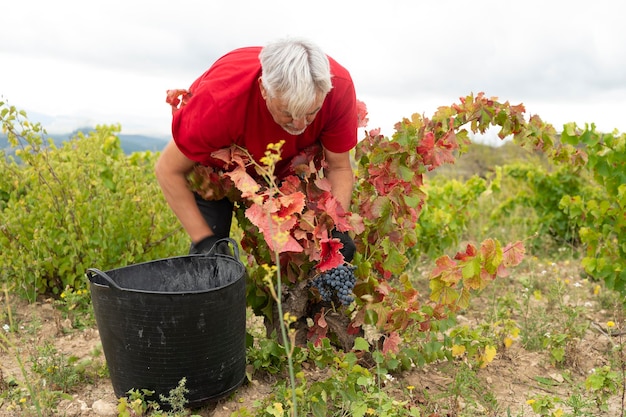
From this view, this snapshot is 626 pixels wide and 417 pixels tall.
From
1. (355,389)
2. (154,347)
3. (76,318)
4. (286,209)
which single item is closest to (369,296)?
(355,389)

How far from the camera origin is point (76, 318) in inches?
144

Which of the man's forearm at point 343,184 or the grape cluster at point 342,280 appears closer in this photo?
the grape cluster at point 342,280

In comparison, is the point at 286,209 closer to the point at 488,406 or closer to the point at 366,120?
the point at 366,120

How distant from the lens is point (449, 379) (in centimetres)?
293

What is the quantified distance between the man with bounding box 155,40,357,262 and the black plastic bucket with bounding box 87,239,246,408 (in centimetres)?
41

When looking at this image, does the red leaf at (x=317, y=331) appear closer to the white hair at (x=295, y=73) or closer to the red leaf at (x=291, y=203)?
the red leaf at (x=291, y=203)

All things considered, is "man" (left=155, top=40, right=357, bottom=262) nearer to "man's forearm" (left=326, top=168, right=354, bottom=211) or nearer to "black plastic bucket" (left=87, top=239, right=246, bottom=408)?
"man's forearm" (left=326, top=168, right=354, bottom=211)

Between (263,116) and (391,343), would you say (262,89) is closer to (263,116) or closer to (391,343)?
(263,116)

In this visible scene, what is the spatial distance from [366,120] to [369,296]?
0.85m

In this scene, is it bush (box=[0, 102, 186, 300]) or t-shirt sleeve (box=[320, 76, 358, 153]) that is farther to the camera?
bush (box=[0, 102, 186, 300])

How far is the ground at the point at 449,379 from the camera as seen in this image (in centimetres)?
259

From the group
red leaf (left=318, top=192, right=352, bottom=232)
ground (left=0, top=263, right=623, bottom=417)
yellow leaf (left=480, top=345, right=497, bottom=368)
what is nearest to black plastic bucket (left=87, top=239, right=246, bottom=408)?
ground (left=0, top=263, right=623, bottom=417)

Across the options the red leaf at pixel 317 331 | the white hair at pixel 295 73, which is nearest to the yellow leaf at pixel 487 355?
the red leaf at pixel 317 331

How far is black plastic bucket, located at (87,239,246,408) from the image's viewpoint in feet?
7.60
